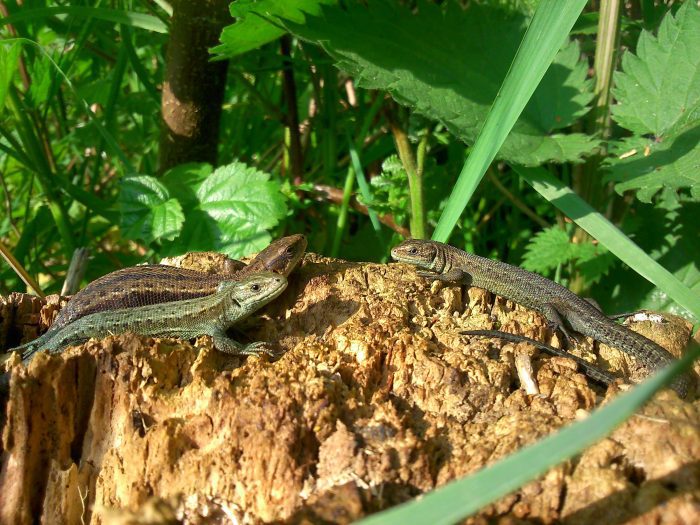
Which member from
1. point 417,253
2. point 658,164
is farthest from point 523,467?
point 417,253

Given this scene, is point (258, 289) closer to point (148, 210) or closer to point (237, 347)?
point (237, 347)

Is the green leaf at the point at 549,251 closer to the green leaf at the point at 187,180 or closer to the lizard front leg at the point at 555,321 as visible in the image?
the lizard front leg at the point at 555,321

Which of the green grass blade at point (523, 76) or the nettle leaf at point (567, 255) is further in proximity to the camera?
the nettle leaf at point (567, 255)

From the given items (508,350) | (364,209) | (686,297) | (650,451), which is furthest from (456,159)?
(650,451)

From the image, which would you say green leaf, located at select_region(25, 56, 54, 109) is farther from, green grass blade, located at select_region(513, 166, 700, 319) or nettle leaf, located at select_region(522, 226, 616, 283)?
nettle leaf, located at select_region(522, 226, 616, 283)

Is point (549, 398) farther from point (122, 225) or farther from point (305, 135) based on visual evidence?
point (305, 135)

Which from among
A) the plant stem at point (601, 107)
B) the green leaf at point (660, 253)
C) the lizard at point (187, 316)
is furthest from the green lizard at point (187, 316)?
the green leaf at point (660, 253)
